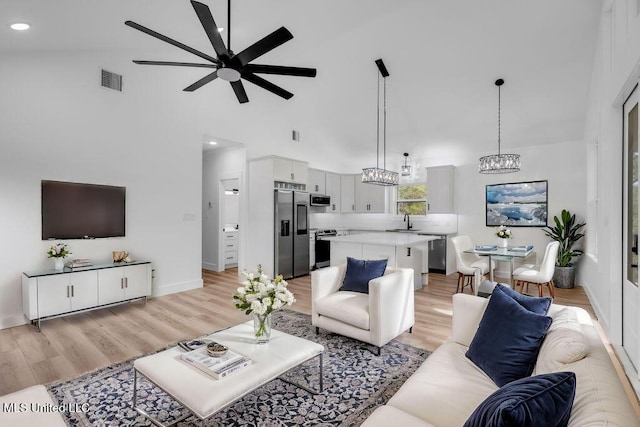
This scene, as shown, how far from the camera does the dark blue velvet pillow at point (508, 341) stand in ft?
5.31

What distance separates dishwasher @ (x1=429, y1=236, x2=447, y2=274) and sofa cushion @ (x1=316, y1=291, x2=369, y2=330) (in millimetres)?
4083

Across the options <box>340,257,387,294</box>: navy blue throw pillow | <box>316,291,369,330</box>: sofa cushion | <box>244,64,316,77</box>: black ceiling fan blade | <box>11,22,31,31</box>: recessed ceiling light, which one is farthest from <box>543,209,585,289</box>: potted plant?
<box>11,22,31,31</box>: recessed ceiling light

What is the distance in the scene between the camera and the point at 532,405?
3.11 feet

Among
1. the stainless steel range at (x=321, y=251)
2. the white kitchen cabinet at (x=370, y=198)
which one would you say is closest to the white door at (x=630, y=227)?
the stainless steel range at (x=321, y=251)

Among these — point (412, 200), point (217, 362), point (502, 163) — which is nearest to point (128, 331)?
point (217, 362)

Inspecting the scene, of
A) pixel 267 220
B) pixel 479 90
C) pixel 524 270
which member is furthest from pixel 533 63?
pixel 267 220

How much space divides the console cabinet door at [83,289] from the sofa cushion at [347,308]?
2.84m

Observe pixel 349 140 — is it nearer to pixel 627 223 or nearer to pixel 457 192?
pixel 457 192

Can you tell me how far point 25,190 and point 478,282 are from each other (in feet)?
19.0

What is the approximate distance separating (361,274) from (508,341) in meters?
1.87

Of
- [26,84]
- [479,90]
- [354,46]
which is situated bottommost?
[26,84]

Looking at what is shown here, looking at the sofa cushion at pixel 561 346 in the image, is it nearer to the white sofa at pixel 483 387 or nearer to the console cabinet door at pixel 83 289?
the white sofa at pixel 483 387

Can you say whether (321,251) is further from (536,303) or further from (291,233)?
(536,303)

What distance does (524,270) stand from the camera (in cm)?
483
